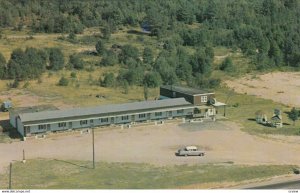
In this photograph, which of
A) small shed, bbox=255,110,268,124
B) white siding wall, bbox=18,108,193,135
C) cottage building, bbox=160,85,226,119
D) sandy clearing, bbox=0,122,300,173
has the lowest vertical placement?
sandy clearing, bbox=0,122,300,173

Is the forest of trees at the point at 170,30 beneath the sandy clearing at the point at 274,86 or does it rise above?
above

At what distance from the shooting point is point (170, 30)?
133375mm

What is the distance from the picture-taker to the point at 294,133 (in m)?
59.1

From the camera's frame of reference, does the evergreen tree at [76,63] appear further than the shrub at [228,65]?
No

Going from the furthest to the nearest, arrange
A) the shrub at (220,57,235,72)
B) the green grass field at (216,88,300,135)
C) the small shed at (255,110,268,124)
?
the shrub at (220,57,235,72) < the small shed at (255,110,268,124) < the green grass field at (216,88,300,135)

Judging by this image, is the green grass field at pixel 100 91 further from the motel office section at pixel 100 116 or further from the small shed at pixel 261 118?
the motel office section at pixel 100 116

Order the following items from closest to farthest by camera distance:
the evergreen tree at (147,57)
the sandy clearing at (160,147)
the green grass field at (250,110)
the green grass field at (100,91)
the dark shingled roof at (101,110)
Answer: the sandy clearing at (160,147)
the dark shingled roof at (101,110)
the green grass field at (250,110)
the green grass field at (100,91)
the evergreen tree at (147,57)

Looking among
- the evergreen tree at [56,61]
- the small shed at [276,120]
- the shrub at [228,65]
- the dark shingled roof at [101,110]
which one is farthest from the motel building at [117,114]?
the evergreen tree at [56,61]

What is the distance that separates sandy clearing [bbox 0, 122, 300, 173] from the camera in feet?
165

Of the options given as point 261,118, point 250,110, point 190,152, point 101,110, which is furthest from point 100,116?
point 250,110

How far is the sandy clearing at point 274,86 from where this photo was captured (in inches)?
3088

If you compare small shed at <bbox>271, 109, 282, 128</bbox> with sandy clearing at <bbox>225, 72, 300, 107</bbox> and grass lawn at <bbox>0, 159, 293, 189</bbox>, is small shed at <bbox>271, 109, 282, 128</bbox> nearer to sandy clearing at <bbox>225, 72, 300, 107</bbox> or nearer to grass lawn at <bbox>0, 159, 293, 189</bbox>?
sandy clearing at <bbox>225, 72, 300, 107</bbox>

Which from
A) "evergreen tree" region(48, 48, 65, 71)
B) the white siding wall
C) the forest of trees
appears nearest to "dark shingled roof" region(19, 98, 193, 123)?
the white siding wall

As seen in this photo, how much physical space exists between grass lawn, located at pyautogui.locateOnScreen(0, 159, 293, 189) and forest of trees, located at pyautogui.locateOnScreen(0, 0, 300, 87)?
3577cm
